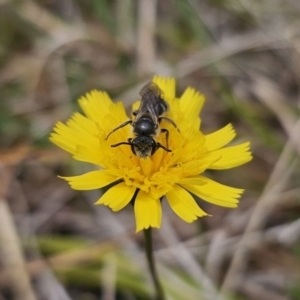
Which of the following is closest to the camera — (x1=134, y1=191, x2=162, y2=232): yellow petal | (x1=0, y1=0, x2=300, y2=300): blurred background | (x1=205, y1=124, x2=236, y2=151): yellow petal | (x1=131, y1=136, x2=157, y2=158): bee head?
(x1=134, y1=191, x2=162, y2=232): yellow petal

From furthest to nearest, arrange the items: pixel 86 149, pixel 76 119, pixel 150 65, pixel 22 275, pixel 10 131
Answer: pixel 150 65
pixel 10 131
pixel 22 275
pixel 76 119
pixel 86 149

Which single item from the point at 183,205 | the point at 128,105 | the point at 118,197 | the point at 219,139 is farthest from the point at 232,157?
the point at 128,105

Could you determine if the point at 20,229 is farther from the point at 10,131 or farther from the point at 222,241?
the point at 222,241

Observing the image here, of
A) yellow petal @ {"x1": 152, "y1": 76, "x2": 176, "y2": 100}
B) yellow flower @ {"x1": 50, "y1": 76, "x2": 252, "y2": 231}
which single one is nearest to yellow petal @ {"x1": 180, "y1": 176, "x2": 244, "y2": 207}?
yellow flower @ {"x1": 50, "y1": 76, "x2": 252, "y2": 231}

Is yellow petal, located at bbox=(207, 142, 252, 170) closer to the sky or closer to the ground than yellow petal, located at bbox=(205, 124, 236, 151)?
closer to the ground

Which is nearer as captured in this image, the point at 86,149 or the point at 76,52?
the point at 86,149

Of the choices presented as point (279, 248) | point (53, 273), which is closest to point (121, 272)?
point (53, 273)

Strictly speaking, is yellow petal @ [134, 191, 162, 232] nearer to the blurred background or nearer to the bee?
the bee

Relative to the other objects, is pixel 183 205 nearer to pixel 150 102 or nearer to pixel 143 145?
pixel 143 145

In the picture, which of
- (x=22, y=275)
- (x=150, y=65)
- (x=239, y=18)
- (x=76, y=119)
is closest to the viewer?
(x=76, y=119)
